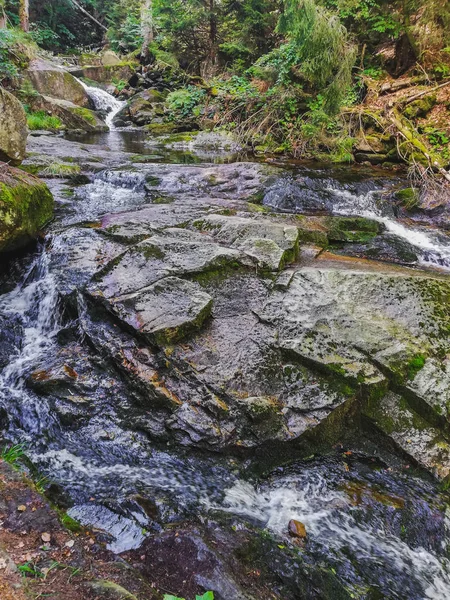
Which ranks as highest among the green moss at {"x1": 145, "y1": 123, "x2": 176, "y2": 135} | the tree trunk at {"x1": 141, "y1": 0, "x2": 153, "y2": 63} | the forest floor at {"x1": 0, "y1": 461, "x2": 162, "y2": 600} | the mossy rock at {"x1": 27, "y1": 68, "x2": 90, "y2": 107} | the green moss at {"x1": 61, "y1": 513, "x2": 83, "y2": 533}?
the tree trunk at {"x1": 141, "y1": 0, "x2": 153, "y2": 63}

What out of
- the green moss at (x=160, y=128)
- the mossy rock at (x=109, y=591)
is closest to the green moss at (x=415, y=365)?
the mossy rock at (x=109, y=591)

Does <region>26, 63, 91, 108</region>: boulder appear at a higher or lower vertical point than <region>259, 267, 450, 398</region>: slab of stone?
higher

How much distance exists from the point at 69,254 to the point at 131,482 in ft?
9.54

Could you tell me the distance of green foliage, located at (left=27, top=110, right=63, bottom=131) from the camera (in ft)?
42.5

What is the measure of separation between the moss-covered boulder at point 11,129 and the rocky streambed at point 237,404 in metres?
1.54

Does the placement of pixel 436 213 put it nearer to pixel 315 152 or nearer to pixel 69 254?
pixel 315 152

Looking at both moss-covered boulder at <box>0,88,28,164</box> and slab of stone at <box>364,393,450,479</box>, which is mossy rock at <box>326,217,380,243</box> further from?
moss-covered boulder at <box>0,88,28,164</box>

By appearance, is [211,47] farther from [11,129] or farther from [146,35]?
[11,129]

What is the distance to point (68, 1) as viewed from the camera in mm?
23703

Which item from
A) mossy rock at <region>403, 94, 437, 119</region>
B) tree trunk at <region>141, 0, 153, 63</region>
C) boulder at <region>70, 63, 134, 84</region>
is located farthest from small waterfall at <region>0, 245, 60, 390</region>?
tree trunk at <region>141, 0, 153, 63</region>

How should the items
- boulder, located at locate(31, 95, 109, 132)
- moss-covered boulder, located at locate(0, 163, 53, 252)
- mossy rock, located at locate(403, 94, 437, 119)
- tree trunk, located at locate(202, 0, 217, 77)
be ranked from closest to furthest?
moss-covered boulder, located at locate(0, 163, 53, 252) → mossy rock, located at locate(403, 94, 437, 119) → boulder, located at locate(31, 95, 109, 132) → tree trunk, located at locate(202, 0, 217, 77)

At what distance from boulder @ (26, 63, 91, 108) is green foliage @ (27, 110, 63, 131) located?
86.3 inches

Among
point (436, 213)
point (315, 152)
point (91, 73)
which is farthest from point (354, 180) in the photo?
point (91, 73)

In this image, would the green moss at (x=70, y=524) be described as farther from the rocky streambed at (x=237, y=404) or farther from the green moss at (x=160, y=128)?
the green moss at (x=160, y=128)
